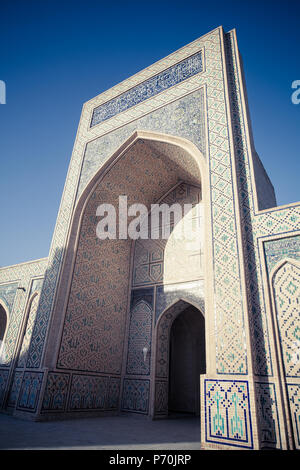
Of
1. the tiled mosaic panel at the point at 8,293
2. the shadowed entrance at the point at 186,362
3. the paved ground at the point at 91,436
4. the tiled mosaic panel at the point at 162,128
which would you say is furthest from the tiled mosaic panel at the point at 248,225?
the tiled mosaic panel at the point at 8,293

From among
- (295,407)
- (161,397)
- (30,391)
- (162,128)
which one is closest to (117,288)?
(161,397)

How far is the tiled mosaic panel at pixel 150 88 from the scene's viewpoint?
576 centimetres

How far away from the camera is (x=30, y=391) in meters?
4.59

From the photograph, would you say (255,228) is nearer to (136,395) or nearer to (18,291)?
(136,395)

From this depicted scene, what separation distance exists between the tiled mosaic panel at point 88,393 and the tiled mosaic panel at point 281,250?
11.2 ft

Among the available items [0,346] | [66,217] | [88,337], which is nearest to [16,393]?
[88,337]

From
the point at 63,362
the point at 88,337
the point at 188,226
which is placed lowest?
the point at 63,362

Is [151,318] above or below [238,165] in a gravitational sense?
below

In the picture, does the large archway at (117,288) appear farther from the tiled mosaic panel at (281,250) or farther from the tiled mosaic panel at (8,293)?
the tiled mosaic panel at (8,293)

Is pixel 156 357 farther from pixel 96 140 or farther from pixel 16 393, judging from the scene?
pixel 96 140

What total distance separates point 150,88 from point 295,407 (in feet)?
18.8

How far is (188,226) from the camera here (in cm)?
606

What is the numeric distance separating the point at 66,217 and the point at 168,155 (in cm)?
216

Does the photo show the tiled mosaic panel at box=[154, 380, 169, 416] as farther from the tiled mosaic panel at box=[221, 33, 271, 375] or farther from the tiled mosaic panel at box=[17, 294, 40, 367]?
the tiled mosaic panel at box=[221, 33, 271, 375]
